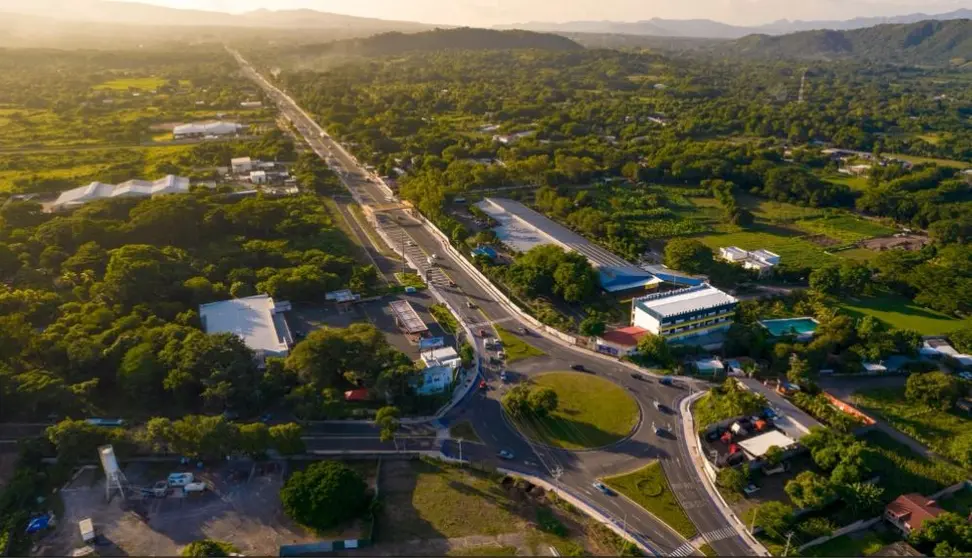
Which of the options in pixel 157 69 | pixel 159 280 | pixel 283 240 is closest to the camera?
pixel 159 280

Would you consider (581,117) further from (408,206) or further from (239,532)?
(239,532)

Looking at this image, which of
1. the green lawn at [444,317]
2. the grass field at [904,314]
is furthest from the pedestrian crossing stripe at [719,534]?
the grass field at [904,314]

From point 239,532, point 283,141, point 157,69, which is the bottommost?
point 239,532

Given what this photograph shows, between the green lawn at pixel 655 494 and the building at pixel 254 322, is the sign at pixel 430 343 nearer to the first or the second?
the building at pixel 254 322

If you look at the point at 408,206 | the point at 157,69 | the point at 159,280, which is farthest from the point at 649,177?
the point at 157,69

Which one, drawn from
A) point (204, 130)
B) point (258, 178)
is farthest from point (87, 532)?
point (204, 130)

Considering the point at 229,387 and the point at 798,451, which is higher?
the point at 229,387

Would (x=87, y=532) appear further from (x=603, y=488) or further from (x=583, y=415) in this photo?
(x=583, y=415)
